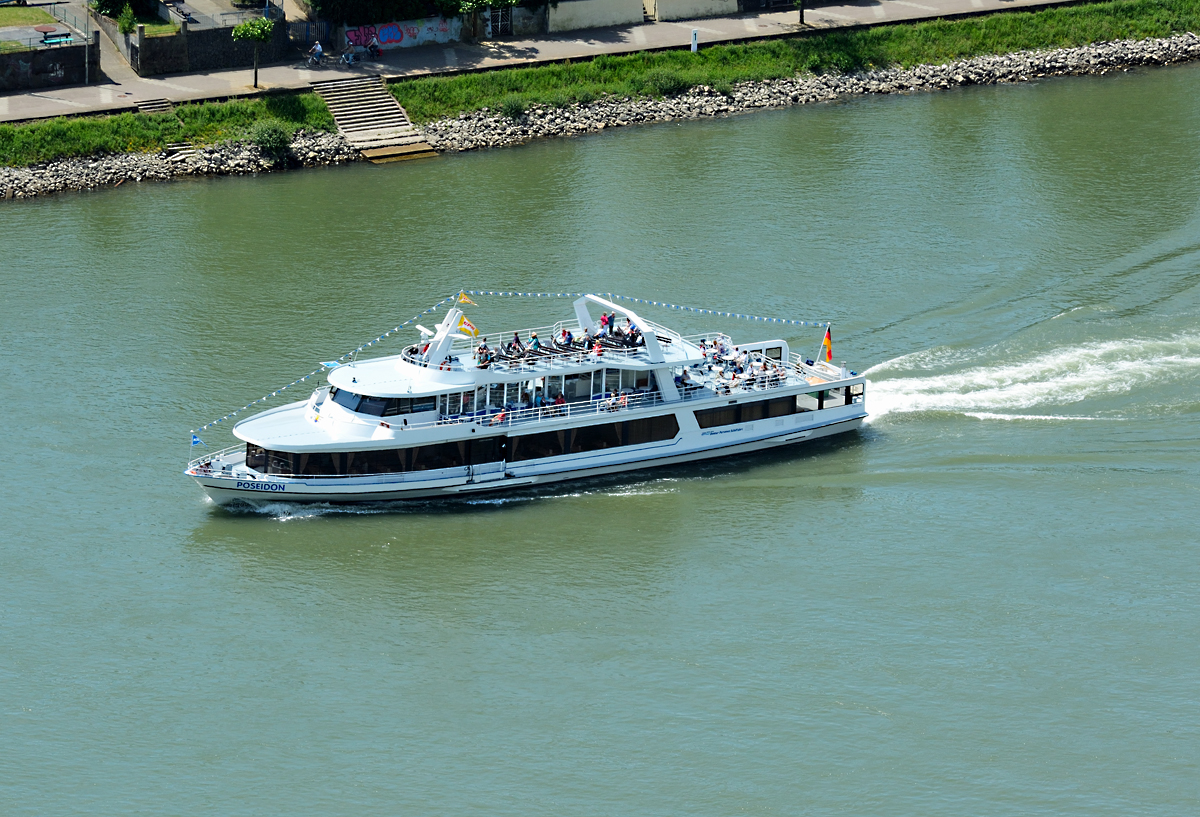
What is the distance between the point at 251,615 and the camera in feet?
115

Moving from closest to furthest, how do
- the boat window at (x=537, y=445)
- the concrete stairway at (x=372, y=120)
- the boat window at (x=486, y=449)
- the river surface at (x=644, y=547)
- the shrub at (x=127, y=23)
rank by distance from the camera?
the river surface at (x=644, y=547) < the boat window at (x=486, y=449) < the boat window at (x=537, y=445) < the concrete stairway at (x=372, y=120) < the shrub at (x=127, y=23)

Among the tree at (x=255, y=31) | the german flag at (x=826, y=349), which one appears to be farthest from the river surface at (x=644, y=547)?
the tree at (x=255, y=31)

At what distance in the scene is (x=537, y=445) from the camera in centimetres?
4059

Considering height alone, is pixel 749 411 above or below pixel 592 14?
below

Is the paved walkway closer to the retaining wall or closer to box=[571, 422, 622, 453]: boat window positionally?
the retaining wall

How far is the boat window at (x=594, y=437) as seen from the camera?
134 ft

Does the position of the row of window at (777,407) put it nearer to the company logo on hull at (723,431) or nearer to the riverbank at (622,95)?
the company logo on hull at (723,431)

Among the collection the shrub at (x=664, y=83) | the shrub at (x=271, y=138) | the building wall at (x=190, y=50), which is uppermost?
the building wall at (x=190, y=50)

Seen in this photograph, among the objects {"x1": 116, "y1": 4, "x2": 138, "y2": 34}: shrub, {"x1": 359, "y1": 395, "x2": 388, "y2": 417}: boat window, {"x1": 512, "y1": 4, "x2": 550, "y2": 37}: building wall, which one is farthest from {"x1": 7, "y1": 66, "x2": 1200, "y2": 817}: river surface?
{"x1": 512, "y1": 4, "x2": 550, "y2": 37}: building wall

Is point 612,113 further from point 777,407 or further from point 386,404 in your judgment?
point 386,404

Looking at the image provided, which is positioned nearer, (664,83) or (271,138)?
(271,138)

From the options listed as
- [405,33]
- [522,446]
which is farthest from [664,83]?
[522,446]

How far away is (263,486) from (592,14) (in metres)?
44.6

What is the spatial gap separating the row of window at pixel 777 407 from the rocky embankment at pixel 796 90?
2983 centimetres
